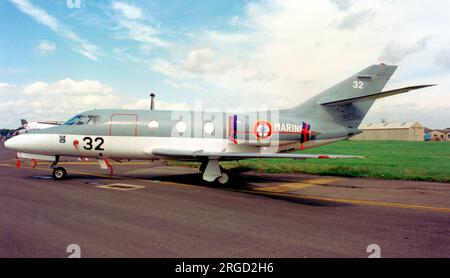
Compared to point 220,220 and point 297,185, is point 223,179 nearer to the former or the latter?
point 297,185

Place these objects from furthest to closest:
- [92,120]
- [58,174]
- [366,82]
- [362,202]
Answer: [366,82] → [92,120] → [58,174] → [362,202]

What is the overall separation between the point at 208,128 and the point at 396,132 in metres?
97.5

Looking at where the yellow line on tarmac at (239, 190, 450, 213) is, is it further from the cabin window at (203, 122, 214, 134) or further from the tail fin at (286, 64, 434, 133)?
the tail fin at (286, 64, 434, 133)

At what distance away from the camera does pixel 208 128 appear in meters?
14.3

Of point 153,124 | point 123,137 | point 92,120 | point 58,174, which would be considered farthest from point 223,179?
point 58,174

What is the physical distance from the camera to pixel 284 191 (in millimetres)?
11945

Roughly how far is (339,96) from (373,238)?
10.1 metres

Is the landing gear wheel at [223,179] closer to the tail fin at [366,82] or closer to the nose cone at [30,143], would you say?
the tail fin at [366,82]

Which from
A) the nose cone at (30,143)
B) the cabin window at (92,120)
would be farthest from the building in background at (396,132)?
the nose cone at (30,143)

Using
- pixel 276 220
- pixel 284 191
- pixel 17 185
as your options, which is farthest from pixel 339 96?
pixel 17 185

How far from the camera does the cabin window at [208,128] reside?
14.3 meters

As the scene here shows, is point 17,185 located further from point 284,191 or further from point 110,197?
point 284,191

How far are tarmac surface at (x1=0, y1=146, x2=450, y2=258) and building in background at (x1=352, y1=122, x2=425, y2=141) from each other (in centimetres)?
8843

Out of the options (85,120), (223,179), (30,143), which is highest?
(85,120)
